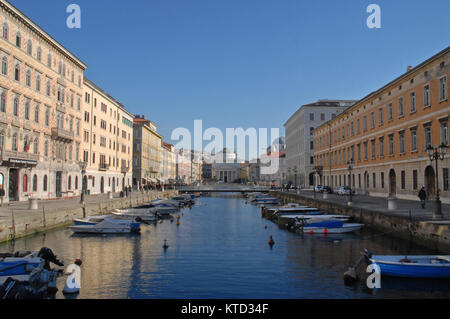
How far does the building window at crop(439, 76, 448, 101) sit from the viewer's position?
32781 mm

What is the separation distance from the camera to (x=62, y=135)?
4684cm

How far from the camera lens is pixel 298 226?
31.4m

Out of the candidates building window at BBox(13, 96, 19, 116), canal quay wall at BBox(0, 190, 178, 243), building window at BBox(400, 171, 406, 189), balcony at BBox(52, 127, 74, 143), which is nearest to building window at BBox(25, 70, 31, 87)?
building window at BBox(13, 96, 19, 116)

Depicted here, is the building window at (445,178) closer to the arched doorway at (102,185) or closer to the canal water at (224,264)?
the canal water at (224,264)

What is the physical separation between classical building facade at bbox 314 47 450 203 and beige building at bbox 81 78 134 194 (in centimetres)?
3833

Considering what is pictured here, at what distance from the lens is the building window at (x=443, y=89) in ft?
108

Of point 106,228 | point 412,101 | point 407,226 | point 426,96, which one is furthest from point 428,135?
point 106,228

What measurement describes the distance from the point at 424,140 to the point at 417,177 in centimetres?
Answer: 392

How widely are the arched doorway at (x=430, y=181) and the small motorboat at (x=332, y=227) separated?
449 inches

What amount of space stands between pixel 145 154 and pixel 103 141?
2952 centimetres

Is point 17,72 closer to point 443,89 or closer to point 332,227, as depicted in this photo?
point 332,227

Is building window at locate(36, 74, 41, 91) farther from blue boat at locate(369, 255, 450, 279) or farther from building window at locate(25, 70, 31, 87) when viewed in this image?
blue boat at locate(369, 255, 450, 279)

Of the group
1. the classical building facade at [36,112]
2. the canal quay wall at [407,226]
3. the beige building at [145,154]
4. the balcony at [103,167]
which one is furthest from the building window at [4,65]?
the beige building at [145,154]
